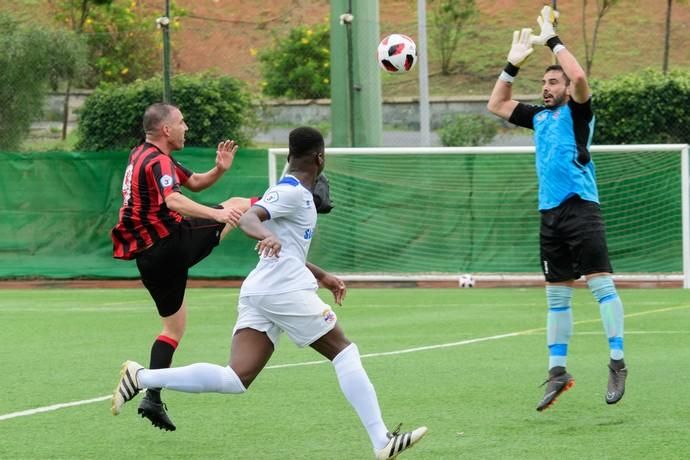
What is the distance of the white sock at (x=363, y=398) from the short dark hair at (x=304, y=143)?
3.56 ft

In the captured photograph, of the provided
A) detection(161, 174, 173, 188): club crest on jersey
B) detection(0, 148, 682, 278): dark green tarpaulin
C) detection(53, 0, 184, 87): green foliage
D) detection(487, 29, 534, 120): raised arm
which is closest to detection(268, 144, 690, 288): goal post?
detection(0, 148, 682, 278): dark green tarpaulin

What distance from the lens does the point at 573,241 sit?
8758 mm

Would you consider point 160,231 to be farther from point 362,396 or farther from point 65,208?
point 65,208

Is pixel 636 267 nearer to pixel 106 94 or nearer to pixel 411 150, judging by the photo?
pixel 411 150

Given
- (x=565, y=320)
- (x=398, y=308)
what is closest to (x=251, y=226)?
(x=565, y=320)

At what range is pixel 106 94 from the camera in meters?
25.5

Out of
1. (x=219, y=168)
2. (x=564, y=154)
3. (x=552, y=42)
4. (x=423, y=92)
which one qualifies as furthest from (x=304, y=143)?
(x=423, y=92)

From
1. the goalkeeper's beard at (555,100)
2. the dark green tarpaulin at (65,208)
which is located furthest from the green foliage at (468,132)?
the goalkeeper's beard at (555,100)

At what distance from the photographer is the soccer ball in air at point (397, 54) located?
14828 mm

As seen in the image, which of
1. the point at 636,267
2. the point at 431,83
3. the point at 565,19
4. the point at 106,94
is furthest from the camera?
the point at 565,19

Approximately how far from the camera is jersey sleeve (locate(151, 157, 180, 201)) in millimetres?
8260

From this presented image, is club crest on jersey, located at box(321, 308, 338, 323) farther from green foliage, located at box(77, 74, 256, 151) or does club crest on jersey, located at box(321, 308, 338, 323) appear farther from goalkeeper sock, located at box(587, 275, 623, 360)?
green foliage, located at box(77, 74, 256, 151)

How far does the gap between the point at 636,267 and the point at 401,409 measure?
36.8 feet

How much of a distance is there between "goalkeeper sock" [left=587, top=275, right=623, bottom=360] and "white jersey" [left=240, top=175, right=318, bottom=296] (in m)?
2.60
